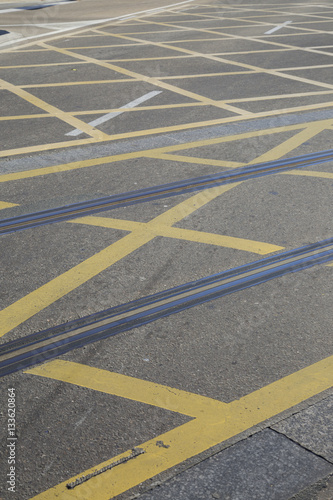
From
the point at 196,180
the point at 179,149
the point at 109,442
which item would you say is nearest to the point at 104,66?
the point at 179,149

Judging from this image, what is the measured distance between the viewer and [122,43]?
14.1 meters

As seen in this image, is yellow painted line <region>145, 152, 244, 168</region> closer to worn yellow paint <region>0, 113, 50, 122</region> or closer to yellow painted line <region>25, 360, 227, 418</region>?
worn yellow paint <region>0, 113, 50, 122</region>

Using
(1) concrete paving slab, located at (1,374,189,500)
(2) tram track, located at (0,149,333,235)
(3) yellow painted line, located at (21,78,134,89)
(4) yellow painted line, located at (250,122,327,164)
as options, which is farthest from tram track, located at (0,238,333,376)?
(3) yellow painted line, located at (21,78,134,89)

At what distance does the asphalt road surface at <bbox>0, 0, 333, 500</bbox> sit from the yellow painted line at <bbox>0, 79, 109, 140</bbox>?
0.05 metres

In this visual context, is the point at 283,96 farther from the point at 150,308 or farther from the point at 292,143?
the point at 150,308

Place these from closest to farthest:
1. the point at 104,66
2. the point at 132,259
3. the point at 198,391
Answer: the point at 198,391 → the point at 132,259 → the point at 104,66

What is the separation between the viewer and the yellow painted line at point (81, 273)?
408 cm

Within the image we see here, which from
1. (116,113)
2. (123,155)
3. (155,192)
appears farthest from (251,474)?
(116,113)

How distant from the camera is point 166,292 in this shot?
4.35 metres

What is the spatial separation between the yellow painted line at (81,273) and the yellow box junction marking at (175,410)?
636 millimetres

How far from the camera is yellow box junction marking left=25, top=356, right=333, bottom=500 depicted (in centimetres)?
283

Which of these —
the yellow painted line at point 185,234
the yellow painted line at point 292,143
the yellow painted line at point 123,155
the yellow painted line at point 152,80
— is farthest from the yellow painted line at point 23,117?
the yellow painted line at point 185,234

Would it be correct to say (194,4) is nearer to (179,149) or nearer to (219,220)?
(179,149)

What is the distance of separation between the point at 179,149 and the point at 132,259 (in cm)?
289
